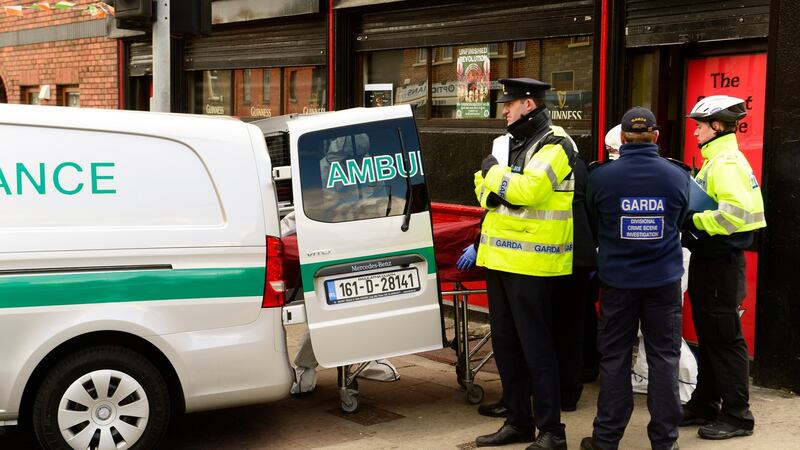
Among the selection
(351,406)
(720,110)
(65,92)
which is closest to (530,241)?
(720,110)

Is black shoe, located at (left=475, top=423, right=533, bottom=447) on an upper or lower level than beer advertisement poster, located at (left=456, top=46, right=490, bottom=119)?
lower

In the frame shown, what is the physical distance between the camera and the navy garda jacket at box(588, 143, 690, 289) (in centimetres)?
527

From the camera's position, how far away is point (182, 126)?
557 cm

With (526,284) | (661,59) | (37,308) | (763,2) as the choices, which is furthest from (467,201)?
(37,308)

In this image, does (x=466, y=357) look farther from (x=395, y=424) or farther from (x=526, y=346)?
(x=526, y=346)

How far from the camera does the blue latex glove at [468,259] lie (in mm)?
6152

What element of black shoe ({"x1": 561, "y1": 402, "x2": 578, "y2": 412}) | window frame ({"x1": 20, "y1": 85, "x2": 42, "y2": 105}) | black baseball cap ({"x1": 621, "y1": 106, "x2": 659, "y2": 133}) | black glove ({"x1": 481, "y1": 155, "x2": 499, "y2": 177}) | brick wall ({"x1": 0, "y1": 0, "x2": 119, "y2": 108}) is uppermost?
brick wall ({"x1": 0, "y1": 0, "x2": 119, "y2": 108})

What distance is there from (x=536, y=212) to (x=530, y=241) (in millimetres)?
155

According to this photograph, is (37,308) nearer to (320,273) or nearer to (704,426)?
(320,273)

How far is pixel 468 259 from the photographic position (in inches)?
242

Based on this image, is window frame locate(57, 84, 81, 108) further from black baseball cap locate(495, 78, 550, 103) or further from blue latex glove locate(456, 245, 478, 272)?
black baseball cap locate(495, 78, 550, 103)

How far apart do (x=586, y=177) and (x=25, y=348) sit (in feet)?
10.3

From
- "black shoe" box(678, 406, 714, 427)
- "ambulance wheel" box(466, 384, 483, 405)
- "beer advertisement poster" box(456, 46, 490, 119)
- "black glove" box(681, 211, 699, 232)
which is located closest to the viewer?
"black glove" box(681, 211, 699, 232)

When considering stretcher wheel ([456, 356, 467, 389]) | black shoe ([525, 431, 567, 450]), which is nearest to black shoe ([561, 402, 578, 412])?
stretcher wheel ([456, 356, 467, 389])
